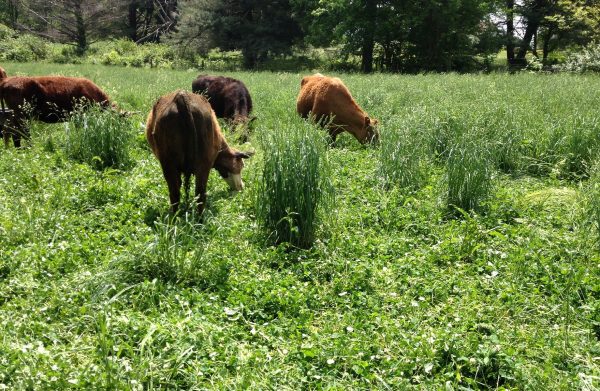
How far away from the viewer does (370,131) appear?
885 cm

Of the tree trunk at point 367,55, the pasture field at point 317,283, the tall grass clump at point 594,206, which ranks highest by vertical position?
the tree trunk at point 367,55

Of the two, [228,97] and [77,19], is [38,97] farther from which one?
[77,19]

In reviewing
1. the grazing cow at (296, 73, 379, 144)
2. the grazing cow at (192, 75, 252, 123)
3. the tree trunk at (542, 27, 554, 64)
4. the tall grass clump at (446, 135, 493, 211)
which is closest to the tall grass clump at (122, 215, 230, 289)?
the tall grass clump at (446, 135, 493, 211)

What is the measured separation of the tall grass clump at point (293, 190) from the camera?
4871mm

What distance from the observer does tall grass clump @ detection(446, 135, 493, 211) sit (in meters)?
5.50

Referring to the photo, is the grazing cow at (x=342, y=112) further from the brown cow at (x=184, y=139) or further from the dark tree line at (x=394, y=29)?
the dark tree line at (x=394, y=29)

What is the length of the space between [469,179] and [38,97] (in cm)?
761

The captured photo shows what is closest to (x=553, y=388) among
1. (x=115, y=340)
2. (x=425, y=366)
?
(x=425, y=366)

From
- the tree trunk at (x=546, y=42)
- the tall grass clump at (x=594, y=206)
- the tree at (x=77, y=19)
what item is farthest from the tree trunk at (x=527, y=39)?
the tree at (x=77, y=19)

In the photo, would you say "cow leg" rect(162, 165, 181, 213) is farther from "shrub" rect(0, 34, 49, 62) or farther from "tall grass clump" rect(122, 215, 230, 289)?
"shrub" rect(0, 34, 49, 62)

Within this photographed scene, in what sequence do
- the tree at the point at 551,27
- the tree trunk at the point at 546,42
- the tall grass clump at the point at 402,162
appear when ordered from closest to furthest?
the tall grass clump at the point at 402,162, the tree at the point at 551,27, the tree trunk at the point at 546,42

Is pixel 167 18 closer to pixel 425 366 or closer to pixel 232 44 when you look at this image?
pixel 232 44

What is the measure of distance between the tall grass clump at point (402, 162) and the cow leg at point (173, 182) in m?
2.70

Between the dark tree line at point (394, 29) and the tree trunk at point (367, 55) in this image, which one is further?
the tree trunk at point (367, 55)
